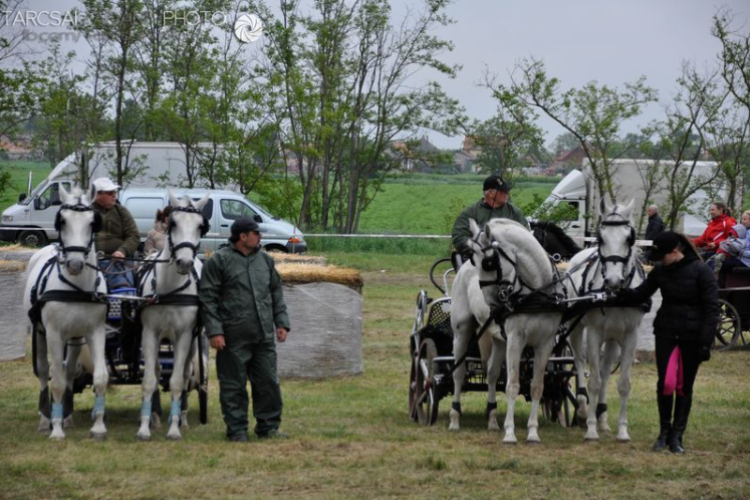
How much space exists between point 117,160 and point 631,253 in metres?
24.1

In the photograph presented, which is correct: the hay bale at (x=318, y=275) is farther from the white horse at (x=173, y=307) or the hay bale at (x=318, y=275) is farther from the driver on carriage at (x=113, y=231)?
the white horse at (x=173, y=307)

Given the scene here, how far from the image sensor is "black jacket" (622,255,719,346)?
9.34 meters

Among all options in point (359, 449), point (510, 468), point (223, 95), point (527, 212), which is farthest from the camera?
point (223, 95)

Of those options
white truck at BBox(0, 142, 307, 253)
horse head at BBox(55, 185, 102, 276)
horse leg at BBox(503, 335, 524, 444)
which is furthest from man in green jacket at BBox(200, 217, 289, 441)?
white truck at BBox(0, 142, 307, 253)

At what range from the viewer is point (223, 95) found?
3138 cm

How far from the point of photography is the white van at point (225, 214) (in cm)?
2677

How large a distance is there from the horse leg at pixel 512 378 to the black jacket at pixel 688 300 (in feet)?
3.83

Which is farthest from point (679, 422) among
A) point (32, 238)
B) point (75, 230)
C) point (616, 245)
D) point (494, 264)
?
point (32, 238)

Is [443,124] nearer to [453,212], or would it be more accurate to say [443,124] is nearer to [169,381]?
[453,212]

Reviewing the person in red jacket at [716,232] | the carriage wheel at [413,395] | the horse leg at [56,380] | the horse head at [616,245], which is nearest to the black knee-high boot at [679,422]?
the horse head at [616,245]

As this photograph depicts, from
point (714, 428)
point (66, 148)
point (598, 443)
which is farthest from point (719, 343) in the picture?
point (66, 148)

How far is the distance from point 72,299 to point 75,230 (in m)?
0.59

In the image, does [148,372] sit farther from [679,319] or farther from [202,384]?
[679,319]

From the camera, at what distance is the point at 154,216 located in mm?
27500
